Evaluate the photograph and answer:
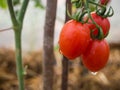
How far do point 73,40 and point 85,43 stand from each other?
0.09 ft

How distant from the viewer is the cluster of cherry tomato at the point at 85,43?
0.88 metres

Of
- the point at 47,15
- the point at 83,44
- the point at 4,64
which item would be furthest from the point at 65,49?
the point at 4,64

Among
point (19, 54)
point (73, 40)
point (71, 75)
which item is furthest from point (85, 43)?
point (71, 75)

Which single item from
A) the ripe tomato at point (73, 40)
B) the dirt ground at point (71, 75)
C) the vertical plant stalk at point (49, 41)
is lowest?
the dirt ground at point (71, 75)

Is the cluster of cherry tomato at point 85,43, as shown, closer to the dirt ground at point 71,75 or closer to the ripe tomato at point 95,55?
the ripe tomato at point 95,55

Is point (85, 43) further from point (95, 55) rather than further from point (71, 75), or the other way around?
point (71, 75)

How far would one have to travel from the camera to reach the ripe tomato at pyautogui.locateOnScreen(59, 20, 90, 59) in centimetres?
87

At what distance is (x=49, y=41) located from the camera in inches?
50.8

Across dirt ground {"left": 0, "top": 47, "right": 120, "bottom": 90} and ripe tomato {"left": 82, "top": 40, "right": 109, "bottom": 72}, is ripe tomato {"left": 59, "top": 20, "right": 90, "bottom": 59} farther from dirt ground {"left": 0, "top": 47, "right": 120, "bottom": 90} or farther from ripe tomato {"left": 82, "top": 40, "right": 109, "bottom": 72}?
dirt ground {"left": 0, "top": 47, "right": 120, "bottom": 90}

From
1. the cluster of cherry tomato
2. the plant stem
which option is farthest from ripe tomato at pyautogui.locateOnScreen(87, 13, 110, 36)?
the plant stem

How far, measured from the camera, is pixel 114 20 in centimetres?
279

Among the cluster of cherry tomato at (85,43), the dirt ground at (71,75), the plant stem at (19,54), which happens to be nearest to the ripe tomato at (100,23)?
the cluster of cherry tomato at (85,43)

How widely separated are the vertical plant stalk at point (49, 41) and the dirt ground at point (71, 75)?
29.7 inches

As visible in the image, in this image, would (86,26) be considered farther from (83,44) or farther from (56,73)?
(56,73)
